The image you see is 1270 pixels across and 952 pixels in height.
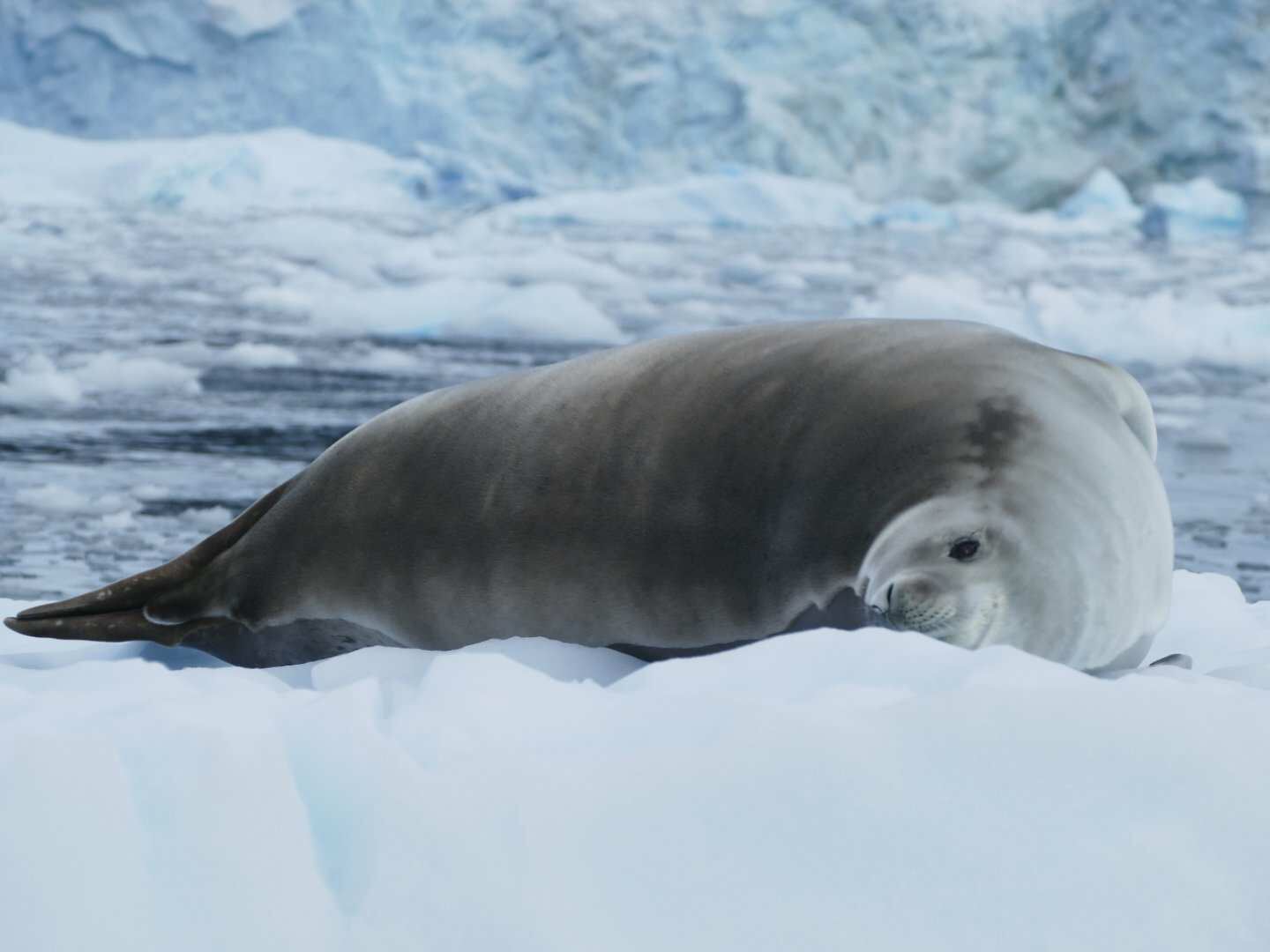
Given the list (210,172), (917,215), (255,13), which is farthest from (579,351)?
(255,13)

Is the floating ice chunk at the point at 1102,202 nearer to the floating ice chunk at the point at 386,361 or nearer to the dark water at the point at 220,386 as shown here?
the dark water at the point at 220,386

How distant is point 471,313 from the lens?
10875 millimetres

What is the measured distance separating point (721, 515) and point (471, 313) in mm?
9067

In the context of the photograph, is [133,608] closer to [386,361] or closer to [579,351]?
[386,361]

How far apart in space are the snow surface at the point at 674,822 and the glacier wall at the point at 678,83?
16.2 meters

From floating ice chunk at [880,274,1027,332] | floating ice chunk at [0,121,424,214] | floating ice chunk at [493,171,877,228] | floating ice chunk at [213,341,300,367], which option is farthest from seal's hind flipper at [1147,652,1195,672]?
floating ice chunk at [0,121,424,214]

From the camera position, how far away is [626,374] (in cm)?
219

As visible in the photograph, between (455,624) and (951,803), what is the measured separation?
1093 millimetres

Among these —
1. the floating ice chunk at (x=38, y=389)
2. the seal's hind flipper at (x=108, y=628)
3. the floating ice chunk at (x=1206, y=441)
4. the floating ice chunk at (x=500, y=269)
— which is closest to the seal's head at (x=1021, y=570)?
the seal's hind flipper at (x=108, y=628)

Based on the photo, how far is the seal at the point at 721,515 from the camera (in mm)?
1764

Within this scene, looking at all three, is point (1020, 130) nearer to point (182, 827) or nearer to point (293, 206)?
point (293, 206)

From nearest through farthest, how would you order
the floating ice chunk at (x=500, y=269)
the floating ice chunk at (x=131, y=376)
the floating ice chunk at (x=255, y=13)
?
the floating ice chunk at (x=131, y=376) < the floating ice chunk at (x=500, y=269) < the floating ice chunk at (x=255, y=13)

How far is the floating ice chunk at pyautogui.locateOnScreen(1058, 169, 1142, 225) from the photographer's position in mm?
17469

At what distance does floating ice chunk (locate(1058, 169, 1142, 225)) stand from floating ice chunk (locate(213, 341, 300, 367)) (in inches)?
432
